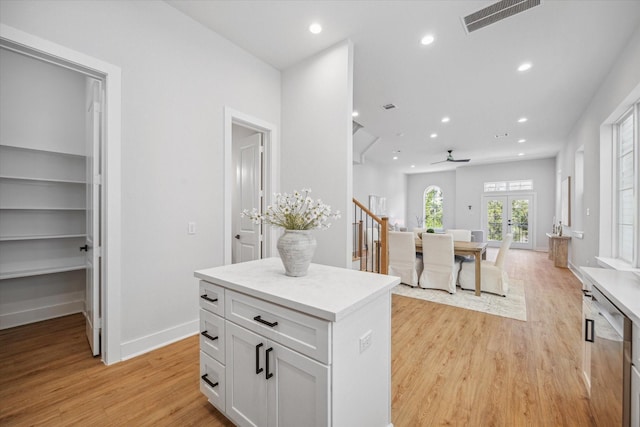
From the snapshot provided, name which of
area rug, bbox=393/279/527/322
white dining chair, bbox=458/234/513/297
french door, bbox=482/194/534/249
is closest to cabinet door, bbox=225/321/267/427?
area rug, bbox=393/279/527/322

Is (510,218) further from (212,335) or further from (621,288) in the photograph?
(212,335)

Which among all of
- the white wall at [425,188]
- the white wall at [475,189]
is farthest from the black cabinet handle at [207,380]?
the white wall at [425,188]

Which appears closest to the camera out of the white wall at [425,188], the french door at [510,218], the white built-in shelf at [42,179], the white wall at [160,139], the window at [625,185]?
the white wall at [160,139]

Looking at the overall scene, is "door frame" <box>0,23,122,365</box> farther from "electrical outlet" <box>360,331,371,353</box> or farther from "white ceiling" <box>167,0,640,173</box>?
"electrical outlet" <box>360,331,371,353</box>

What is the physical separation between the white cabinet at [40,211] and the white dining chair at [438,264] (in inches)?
180

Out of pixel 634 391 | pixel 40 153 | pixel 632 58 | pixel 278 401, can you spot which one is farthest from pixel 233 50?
pixel 632 58

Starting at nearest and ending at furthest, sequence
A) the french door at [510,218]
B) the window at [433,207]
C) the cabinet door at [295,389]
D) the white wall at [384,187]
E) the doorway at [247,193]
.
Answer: the cabinet door at [295,389]
the doorway at [247,193]
the white wall at [384,187]
the french door at [510,218]
the window at [433,207]

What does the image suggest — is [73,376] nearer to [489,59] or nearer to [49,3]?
Answer: [49,3]

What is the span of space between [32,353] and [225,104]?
2.87 m

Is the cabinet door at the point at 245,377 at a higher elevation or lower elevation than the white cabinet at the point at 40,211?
lower

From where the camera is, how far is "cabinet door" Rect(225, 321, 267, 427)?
127 centimetres

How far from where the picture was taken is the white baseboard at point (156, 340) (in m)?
2.20

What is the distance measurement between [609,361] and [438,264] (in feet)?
9.26

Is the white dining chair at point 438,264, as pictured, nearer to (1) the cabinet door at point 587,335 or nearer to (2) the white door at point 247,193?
(1) the cabinet door at point 587,335
